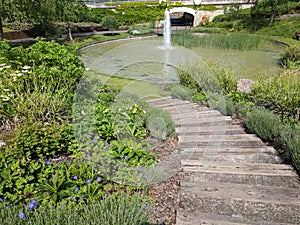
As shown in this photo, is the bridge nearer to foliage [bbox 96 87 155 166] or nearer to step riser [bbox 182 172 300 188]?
foliage [bbox 96 87 155 166]

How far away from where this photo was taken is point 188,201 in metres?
2.44

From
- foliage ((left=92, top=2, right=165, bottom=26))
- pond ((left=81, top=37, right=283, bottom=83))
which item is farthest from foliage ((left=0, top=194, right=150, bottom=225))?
foliage ((left=92, top=2, right=165, bottom=26))

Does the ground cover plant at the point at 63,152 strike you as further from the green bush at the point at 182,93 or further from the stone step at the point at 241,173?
the green bush at the point at 182,93

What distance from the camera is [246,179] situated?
276 centimetres

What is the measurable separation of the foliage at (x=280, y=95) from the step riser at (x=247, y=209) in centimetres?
281

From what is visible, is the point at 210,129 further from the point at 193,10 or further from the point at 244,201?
the point at 193,10

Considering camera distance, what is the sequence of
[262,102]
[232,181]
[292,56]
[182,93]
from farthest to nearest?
[292,56], [182,93], [262,102], [232,181]

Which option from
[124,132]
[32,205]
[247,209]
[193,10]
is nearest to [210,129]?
[124,132]

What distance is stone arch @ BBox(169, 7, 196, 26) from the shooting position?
32969mm

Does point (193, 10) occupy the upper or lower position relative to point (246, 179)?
upper

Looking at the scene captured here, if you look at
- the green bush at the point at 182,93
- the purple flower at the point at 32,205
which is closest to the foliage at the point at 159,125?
the purple flower at the point at 32,205

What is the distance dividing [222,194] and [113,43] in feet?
55.5

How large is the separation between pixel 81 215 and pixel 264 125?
3.03 meters

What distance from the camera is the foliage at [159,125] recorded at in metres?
3.67
